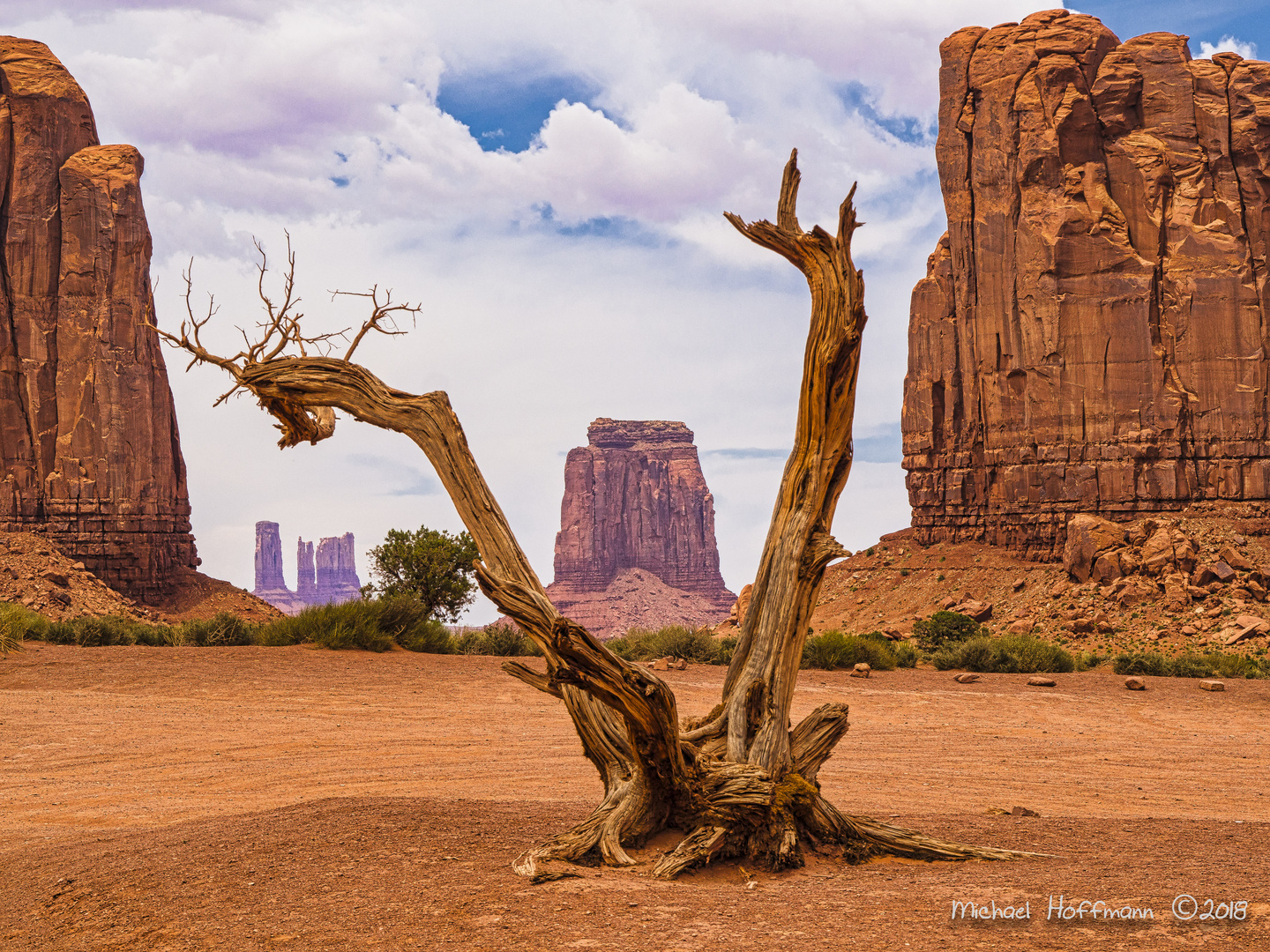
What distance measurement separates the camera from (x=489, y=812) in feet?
28.5

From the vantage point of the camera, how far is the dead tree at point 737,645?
264 inches

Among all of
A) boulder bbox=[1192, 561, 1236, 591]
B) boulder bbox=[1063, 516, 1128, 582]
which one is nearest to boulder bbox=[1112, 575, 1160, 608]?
boulder bbox=[1192, 561, 1236, 591]

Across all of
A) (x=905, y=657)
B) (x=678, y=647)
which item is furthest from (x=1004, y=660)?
(x=678, y=647)

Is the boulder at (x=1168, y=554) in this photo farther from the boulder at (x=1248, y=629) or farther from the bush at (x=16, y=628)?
the bush at (x=16, y=628)

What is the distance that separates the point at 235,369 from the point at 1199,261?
1543 inches

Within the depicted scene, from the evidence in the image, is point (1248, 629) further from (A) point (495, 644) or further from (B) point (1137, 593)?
(A) point (495, 644)

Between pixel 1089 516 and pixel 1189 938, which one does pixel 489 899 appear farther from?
pixel 1089 516

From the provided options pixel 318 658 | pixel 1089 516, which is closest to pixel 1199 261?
pixel 1089 516

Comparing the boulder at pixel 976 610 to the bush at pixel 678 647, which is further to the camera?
the boulder at pixel 976 610

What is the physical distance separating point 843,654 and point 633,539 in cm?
9926

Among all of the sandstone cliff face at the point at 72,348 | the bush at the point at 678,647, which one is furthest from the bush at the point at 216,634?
the sandstone cliff face at the point at 72,348

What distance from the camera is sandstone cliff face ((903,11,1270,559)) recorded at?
1495 inches

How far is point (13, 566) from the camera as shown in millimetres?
39250

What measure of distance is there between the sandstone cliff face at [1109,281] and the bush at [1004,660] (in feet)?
52.2
